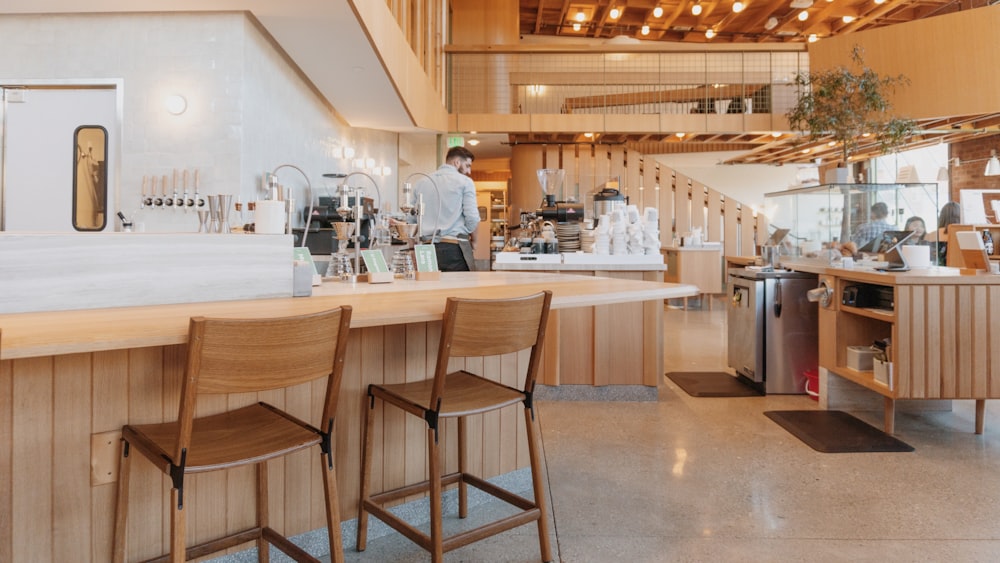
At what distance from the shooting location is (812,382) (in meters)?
4.48

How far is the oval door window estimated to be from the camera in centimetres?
475

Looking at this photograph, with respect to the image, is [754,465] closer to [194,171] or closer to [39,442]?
[39,442]

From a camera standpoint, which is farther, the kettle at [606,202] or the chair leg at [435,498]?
the kettle at [606,202]

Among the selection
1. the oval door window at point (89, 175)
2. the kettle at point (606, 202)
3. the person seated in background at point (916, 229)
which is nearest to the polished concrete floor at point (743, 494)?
the person seated in background at point (916, 229)

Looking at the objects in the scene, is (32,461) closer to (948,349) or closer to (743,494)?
(743,494)

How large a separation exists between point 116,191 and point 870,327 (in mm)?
5386

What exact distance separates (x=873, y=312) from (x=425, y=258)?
264 cm

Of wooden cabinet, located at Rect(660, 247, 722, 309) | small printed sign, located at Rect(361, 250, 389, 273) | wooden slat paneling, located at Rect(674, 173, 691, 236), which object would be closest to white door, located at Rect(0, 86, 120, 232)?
small printed sign, located at Rect(361, 250, 389, 273)

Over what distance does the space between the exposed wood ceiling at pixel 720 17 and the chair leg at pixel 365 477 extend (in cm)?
1256

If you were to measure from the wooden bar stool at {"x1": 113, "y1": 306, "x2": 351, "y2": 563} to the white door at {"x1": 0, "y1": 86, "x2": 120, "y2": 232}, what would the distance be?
3690 mm

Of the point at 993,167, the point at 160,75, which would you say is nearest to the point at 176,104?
the point at 160,75

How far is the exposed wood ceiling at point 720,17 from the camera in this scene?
513 inches

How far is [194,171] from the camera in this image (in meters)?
4.62

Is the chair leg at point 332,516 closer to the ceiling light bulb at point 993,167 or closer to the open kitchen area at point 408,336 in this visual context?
the open kitchen area at point 408,336
